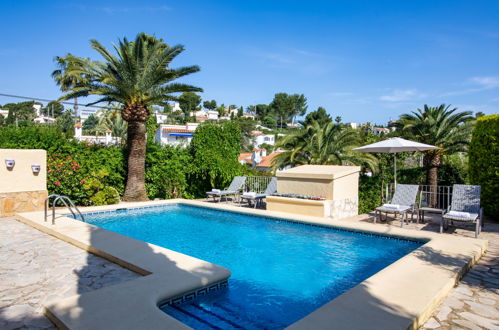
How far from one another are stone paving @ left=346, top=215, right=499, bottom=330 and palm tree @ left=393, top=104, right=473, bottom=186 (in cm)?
991

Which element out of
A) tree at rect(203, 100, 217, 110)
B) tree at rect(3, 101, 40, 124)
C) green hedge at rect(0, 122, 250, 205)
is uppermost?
tree at rect(203, 100, 217, 110)

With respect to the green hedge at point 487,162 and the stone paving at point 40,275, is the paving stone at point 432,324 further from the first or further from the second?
the green hedge at point 487,162

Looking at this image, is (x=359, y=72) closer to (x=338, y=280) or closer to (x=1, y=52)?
(x=338, y=280)

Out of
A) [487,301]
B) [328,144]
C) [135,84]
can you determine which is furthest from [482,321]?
[135,84]

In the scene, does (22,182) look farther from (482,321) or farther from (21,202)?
(482,321)

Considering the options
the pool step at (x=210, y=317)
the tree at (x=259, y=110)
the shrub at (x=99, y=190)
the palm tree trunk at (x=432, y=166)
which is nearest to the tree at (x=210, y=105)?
the tree at (x=259, y=110)

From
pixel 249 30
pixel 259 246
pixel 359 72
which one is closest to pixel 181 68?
pixel 249 30

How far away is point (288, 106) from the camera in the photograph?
101 m

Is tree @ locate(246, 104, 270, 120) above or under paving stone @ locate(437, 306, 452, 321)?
above

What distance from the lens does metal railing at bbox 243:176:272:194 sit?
1495 centimetres

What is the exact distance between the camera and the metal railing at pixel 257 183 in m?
15.0

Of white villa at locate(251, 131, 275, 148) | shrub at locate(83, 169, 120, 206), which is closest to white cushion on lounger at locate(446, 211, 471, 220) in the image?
shrub at locate(83, 169, 120, 206)

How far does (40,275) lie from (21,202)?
6.66 metres

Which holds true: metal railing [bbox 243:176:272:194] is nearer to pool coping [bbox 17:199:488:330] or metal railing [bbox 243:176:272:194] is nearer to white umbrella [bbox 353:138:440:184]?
white umbrella [bbox 353:138:440:184]
